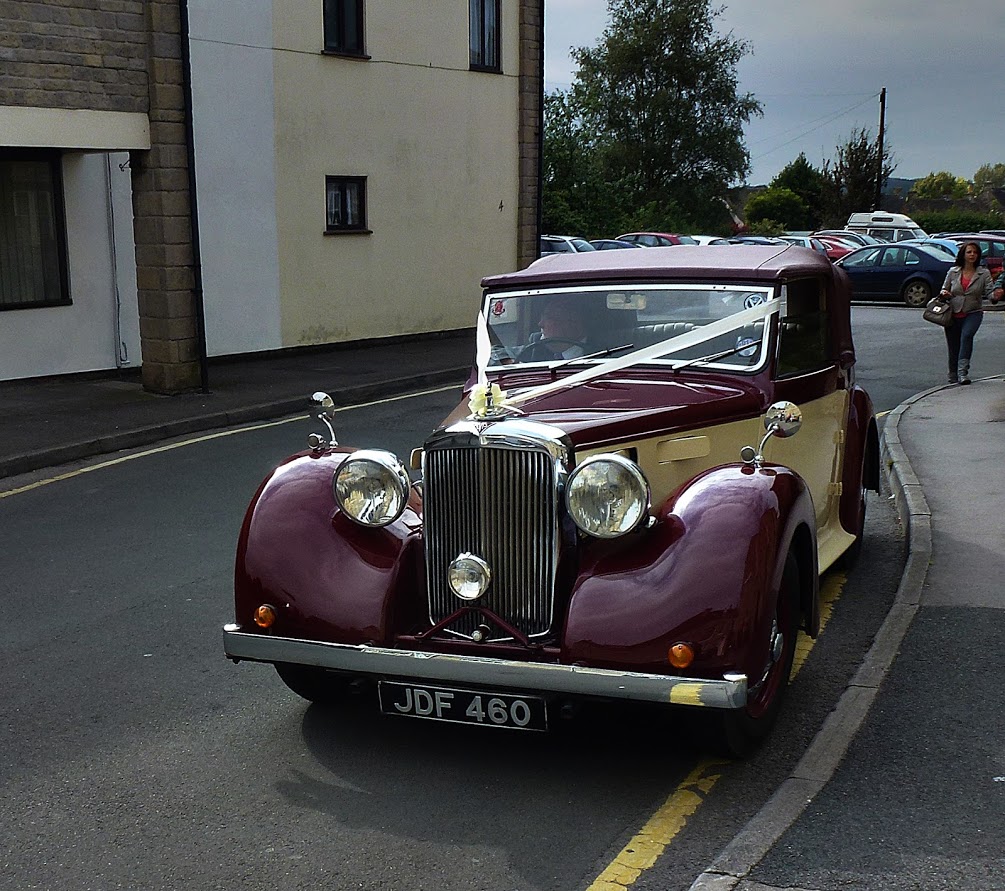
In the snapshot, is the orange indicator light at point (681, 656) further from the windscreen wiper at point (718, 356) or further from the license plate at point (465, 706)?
the windscreen wiper at point (718, 356)

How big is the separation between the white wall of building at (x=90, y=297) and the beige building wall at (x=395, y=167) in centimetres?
274

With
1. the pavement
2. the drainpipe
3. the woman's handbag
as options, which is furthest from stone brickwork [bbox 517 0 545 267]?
the pavement

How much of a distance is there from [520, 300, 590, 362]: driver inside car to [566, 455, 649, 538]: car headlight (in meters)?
1.70

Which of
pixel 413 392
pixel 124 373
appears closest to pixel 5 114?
pixel 124 373

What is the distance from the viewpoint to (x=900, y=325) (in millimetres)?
24594

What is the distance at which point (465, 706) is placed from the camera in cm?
457

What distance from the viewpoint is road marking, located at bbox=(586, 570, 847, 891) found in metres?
3.94

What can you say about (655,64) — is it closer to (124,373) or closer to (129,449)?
(124,373)

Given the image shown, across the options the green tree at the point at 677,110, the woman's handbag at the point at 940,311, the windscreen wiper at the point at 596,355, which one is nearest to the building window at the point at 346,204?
the woman's handbag at the point at 940,311

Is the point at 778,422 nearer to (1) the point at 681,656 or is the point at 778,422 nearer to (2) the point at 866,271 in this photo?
(1) the point at 681,656

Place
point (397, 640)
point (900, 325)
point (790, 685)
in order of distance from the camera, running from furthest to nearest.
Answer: point (900, 325), point (790, 685), point (397, 640)

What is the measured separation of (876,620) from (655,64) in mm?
62293

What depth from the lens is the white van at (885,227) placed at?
46.0 m

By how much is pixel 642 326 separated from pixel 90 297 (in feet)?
38.6
